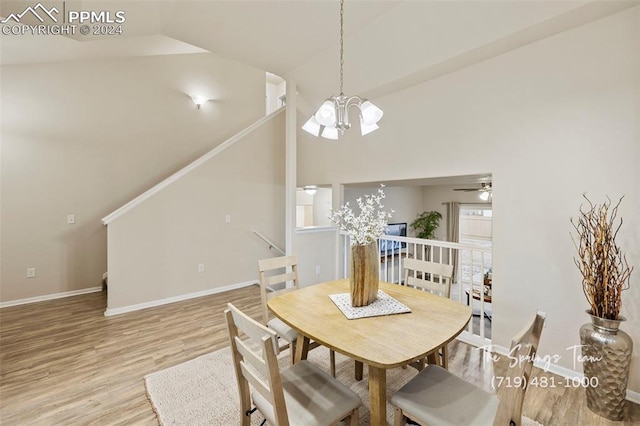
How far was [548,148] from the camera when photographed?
225 centimetres

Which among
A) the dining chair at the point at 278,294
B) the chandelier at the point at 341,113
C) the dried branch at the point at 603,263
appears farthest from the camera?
the dining chair at the point at 278,294

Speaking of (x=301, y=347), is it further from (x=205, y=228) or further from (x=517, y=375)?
(x=205, y=228)

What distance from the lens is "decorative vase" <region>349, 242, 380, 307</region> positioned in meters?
1.76

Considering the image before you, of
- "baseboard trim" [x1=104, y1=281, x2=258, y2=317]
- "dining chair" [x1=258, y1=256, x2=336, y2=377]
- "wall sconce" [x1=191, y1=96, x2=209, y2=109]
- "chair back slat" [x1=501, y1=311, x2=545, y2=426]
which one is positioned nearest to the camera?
"chair back slat" [x1=501, y1=311, x2=545, y2=426]

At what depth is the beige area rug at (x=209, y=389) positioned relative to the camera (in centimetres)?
182

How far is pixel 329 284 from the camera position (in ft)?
7.56

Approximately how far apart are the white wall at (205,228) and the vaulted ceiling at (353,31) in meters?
1.69

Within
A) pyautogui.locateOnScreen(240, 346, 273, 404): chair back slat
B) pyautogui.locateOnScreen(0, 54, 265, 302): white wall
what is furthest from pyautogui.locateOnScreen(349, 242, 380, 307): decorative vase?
pyautogui.locateOnScreen(0, 54, 265, 302): white wall

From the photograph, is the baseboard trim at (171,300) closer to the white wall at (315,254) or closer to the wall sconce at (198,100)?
the white wall at (315,254)

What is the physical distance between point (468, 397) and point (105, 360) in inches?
118

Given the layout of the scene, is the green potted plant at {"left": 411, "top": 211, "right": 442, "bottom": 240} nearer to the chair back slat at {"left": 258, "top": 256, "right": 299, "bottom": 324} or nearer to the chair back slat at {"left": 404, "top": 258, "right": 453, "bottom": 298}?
the chair back slat at {"left": 404, "top": 258, "right": 453, "bottom": 298}


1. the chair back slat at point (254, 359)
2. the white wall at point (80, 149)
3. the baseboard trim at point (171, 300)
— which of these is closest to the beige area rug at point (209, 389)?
the chair back slat at point (254, 359)

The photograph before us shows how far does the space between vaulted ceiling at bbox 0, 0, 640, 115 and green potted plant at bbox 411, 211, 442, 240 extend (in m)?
4.78

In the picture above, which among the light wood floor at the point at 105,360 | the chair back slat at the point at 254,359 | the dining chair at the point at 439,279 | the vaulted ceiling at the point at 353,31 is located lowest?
the light wood floor at the point at 105,360
